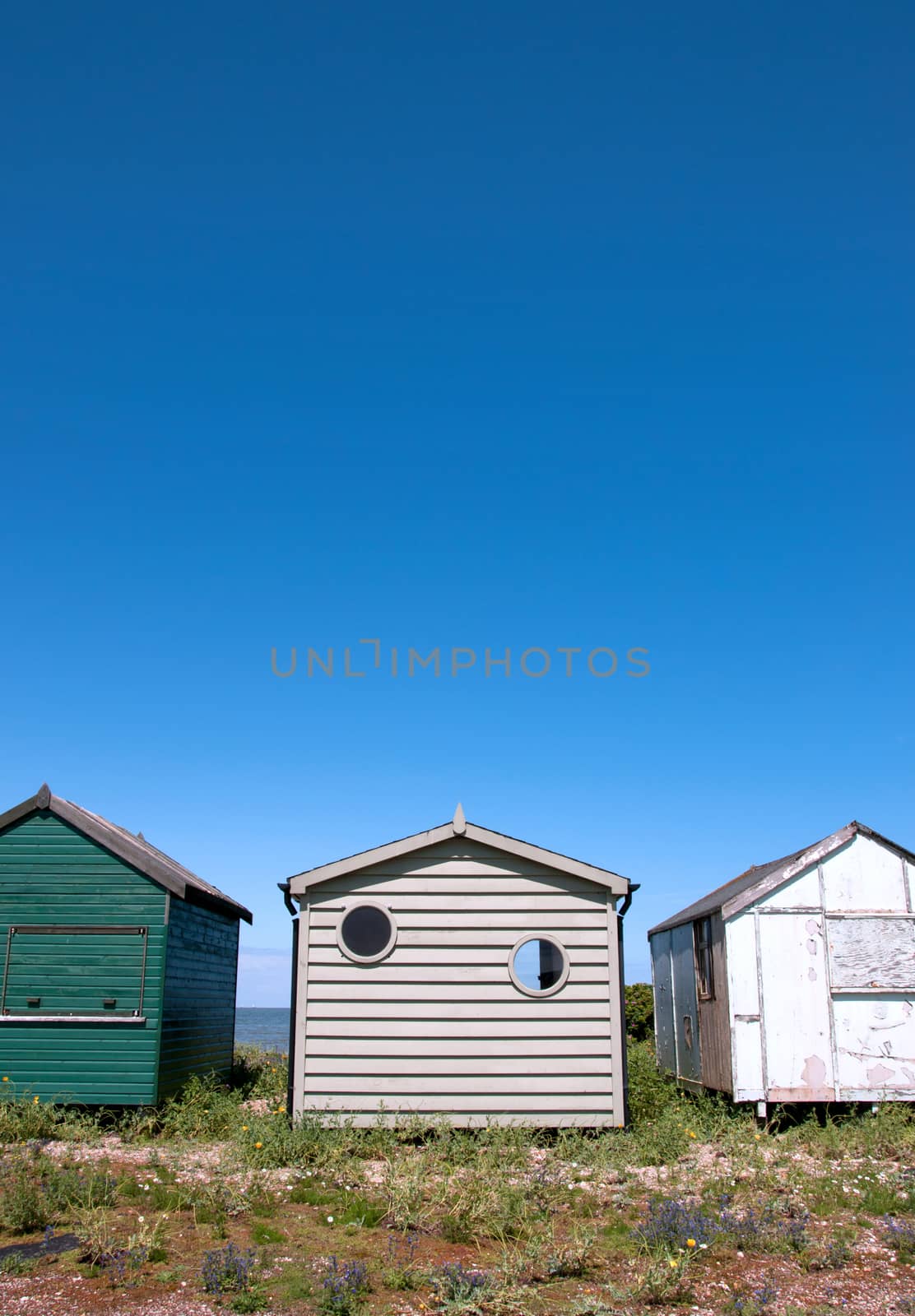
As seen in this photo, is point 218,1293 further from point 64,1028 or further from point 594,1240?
point 64,1028

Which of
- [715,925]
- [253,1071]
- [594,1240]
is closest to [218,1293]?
[594,1240]

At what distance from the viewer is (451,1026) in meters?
13.4

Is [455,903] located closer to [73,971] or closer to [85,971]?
[85,971]

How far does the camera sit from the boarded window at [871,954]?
14727mm

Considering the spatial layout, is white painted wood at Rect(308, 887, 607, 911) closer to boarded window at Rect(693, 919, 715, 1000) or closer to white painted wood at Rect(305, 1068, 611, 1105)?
white painted wood at Rect(305, 1068, 611, 1105)

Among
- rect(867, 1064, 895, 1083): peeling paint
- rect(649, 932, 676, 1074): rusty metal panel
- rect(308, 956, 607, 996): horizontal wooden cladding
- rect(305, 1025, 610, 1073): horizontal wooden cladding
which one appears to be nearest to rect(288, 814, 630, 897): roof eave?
rect(308, 956, 607, 996): horizontal wooden cladding

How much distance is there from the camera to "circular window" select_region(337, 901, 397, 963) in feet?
44.7

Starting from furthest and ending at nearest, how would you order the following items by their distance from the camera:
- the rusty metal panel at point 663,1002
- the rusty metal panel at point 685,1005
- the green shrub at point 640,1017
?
the green shrub at point 640,1017
the rusty metal panel at point 663,1002
the rusty metal panel at point 685,1005

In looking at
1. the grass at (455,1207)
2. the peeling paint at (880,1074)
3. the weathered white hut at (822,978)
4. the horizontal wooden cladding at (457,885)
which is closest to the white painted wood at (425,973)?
the horizontal wooden cladding at (457,885)

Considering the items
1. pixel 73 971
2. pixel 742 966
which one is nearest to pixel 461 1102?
pixel 742 966

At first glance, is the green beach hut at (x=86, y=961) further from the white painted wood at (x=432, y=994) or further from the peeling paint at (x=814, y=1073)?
the peeling paint at (x=814, y=1073)

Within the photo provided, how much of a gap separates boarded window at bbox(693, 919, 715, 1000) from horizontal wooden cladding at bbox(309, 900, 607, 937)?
314 cm

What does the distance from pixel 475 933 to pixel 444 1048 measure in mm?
1511

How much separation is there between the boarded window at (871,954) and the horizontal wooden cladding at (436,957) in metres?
3.74
